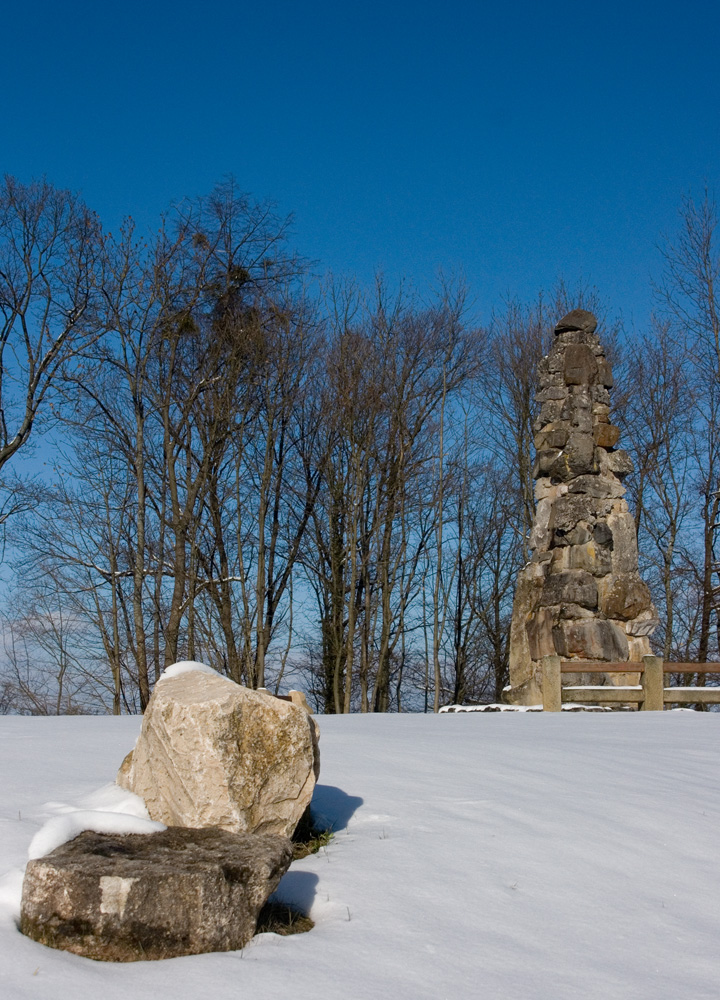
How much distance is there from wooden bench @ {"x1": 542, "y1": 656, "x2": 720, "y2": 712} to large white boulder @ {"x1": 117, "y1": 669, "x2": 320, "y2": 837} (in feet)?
25.7

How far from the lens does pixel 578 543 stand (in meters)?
14.5

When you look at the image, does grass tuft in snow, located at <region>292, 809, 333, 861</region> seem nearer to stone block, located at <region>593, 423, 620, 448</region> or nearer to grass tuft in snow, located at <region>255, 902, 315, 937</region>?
grass tuft in snow, located at <region>255, 902, 315, 937</region>

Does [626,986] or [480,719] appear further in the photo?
[480,719]

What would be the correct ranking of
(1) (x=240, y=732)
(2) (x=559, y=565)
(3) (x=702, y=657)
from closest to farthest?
(1) (x=240, y=732) → (2) (x=559, y=565) → (3) (x=702, y=657)

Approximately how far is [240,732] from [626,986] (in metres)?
2.05

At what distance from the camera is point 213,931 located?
388 centimetres

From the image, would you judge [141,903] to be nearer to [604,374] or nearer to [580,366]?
[580,366]

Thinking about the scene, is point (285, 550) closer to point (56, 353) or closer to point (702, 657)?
point (56, 353)

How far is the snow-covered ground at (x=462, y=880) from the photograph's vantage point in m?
3.71

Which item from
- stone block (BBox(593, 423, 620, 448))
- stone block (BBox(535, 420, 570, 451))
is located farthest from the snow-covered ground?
stone block (BBox(593, 423, 620, 448))

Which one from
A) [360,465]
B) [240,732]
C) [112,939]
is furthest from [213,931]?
[360,465]

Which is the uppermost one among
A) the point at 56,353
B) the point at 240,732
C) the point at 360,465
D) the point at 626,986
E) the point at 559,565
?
the point at 56,353

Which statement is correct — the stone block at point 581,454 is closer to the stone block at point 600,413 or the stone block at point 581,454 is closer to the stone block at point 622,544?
the stone block at point 600,413

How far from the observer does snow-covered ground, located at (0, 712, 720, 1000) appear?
12.2 ft
